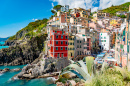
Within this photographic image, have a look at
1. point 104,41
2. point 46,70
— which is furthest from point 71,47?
point 104,41

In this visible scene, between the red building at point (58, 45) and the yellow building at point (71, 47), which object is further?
the yellow building at point (71, 47)

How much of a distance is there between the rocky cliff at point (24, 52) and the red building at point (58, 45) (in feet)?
74.1

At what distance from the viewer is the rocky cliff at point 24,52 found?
51094 millimetres

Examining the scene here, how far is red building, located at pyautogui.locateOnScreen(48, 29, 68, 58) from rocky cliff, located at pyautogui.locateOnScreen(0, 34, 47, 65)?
74.1 feet

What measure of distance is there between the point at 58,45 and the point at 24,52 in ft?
89.6

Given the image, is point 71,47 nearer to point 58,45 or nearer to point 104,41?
point 58,45

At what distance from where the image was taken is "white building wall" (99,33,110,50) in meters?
51.4

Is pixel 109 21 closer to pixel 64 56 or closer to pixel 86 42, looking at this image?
pixel 86 42

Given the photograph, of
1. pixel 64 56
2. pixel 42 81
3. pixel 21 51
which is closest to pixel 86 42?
pixel 64 56

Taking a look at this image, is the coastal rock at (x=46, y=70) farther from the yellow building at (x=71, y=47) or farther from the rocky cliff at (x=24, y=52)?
the rocky cliff at (x=24, y=52)

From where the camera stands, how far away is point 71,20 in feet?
193

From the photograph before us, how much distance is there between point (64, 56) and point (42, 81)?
1049cm

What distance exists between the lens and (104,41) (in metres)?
52.5

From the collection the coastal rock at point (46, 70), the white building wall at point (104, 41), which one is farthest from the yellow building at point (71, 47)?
the white building wall at point (104, 41)
